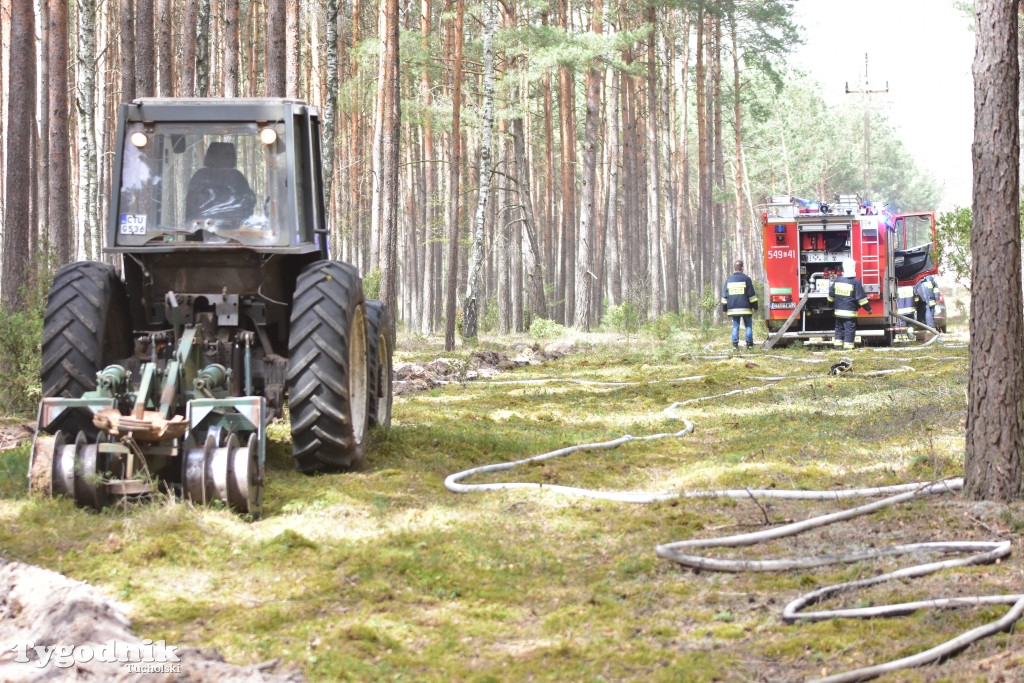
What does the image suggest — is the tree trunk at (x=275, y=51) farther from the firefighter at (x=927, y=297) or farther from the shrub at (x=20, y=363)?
the firefighter at (x=927, y=297)

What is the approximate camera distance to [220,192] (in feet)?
26.0

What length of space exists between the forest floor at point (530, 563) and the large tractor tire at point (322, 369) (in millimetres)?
241

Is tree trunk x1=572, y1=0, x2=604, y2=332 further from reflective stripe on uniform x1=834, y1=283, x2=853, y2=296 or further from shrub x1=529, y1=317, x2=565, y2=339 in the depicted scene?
reflective stripe on uniform x1=834, y1=283, x2=853, y2=296

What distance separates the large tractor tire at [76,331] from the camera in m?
7.30

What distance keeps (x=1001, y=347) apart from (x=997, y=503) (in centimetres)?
91

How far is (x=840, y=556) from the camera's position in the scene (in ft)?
18.3

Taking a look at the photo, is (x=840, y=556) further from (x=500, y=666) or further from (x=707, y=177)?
(x=707, y=177)

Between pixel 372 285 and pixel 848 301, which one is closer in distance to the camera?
pixel 848 301

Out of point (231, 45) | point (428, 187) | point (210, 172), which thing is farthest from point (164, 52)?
point (428, 187)

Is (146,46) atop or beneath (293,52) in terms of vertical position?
beneath

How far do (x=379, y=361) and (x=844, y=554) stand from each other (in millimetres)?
4972

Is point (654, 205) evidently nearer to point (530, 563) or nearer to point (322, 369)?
point (322, 369)

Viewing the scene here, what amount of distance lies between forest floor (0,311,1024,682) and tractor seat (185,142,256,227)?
193 centimetres

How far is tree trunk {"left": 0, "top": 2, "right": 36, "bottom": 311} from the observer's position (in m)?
12.4
